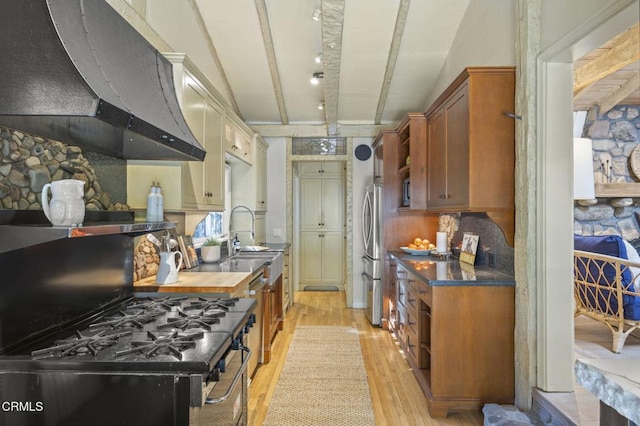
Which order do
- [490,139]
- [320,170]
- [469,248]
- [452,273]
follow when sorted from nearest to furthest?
[490,139]
[452,273]
[469,248]
[320,170]

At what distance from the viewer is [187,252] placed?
9.93 feet

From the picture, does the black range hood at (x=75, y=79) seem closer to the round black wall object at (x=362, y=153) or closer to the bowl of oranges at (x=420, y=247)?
the bowl of oranges at (x=420, y=247)

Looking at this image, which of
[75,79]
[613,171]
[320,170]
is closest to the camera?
[75,79]

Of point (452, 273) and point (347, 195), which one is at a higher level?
point (347, 195)

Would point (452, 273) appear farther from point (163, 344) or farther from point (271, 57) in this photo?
point (271, 57)

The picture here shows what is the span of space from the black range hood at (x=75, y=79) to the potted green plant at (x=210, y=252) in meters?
1.60

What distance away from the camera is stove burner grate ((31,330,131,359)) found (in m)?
1.31

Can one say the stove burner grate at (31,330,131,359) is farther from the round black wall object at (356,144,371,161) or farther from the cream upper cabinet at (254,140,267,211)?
the round black wall object at (356,144,371,161)

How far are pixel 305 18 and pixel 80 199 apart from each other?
296 centimetres

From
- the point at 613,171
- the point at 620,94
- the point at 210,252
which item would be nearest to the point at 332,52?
the point at 210,252

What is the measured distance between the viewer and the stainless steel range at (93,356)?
1.26 metres

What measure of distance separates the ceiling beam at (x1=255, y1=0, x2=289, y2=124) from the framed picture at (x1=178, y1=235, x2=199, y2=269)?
223 cm

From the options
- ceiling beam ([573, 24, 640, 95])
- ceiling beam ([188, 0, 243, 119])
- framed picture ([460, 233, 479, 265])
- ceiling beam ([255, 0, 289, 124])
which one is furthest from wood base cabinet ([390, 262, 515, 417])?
ceiling beam ([188, 0, 243, 119])

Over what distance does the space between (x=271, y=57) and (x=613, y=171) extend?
4.33 m
